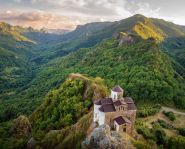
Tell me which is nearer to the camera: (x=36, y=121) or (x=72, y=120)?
(x=72, y=120)

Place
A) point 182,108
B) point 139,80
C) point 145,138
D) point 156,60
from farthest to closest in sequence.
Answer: point 156,60 < point 139,80 < point 182,108 < point 145,138

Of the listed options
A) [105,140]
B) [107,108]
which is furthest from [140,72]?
[105,140]

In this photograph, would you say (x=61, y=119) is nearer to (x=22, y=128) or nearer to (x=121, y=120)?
(x=22, y=128)

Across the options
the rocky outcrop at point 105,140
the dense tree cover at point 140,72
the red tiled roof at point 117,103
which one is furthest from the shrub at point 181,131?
the rocky outcrop at point 105,140

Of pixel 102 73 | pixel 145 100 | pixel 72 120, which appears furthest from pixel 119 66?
pixel 72 120

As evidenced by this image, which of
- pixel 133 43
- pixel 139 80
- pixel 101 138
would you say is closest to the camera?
pixel 101 138

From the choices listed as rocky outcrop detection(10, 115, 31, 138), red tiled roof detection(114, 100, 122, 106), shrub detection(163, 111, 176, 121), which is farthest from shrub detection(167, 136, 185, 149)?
rocky outcrop detection(10, 115, 31, 138)

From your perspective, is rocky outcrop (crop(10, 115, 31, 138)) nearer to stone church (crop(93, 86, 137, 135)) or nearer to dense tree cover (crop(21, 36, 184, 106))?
stone church (crop(93, 86, 137, 135))

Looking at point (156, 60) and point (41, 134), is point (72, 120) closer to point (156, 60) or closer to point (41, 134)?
point (41, 134)
